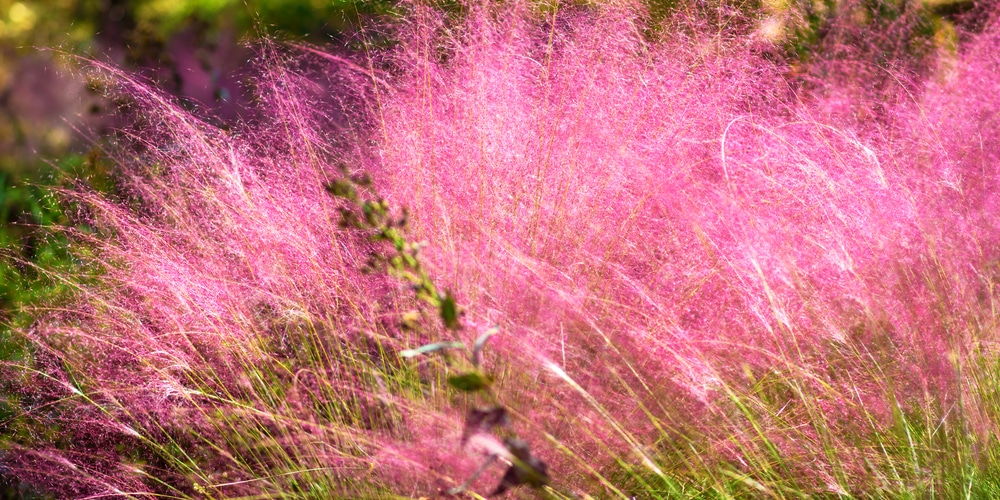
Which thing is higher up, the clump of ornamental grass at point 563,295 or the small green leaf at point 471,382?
the small green leaf at point 471,382

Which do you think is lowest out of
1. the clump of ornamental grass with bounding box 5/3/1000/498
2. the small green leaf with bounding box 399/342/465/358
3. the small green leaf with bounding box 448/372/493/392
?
the clump of ornamental grass with bounding box 5/3/1000/498

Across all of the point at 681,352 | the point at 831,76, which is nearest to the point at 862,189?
the point at 681,352

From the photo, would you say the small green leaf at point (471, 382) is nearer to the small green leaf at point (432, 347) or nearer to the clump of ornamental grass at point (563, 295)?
the small green leaf at point (432, 347)

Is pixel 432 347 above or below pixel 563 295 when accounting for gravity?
above

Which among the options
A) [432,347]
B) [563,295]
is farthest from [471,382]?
[563,295]

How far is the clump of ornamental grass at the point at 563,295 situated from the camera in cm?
172

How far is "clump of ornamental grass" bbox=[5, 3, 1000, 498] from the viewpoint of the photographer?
5.64 ft

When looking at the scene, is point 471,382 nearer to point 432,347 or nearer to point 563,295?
point 432,347

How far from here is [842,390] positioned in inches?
74.4

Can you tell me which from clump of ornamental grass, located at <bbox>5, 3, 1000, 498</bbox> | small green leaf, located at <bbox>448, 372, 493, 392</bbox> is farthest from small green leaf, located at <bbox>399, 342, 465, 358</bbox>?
clump of ornamental grass, located at <bbox>5, 3, 1000, 498</bbox>

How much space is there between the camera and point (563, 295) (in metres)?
1.61

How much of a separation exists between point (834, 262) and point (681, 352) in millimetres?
372

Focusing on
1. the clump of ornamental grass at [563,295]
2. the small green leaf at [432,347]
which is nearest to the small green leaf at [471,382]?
the small green leaf at [432,347]

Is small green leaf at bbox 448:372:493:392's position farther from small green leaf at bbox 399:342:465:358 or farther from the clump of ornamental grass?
the clump of ornamental grass
